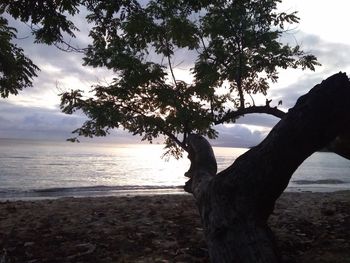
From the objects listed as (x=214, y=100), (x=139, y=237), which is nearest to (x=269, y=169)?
(x=139, y=237)

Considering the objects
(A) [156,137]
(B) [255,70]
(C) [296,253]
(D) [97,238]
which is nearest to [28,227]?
(D) [97,238]

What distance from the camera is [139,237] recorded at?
7664 millimetres

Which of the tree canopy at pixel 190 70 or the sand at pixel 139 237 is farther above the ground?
the tree canopy at pixel 190 70

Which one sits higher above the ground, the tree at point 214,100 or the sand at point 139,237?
the tree at point 214,100

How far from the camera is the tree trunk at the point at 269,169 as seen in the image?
4.34 meters

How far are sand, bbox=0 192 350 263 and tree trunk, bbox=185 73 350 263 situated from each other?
5.55 ft

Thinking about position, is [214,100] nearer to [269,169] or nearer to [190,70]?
[190,70]

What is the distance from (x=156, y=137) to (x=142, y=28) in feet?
16.2

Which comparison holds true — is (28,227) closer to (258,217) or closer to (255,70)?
(258,217)

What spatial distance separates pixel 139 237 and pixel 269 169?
4093 millimetres

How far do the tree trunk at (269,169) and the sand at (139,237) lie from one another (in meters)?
1.69

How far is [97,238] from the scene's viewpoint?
7.68 meters

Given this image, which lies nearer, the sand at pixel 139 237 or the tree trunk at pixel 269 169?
the tree trunk at pixel 269 169

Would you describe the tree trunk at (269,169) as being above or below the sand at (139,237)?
above
